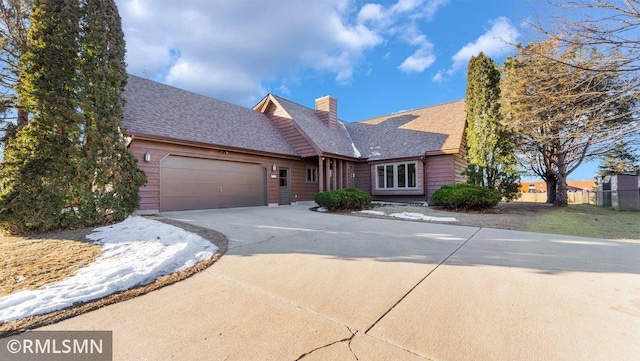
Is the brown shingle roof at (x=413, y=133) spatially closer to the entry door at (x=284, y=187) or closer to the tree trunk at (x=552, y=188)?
the entry door at (x=284, y=187)

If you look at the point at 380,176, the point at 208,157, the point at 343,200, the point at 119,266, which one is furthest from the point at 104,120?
the point at 380,176

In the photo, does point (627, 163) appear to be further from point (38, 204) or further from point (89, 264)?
point (38, 204)

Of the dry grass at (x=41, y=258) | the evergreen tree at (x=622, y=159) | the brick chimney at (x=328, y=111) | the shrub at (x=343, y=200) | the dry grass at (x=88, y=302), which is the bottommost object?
the dry grass at (x=88, y=302)

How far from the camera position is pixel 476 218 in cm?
862

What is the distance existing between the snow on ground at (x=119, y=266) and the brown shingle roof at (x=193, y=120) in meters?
4.76

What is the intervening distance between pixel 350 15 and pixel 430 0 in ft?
10.7

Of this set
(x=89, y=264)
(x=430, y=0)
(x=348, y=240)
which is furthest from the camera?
(x=430, y=0)

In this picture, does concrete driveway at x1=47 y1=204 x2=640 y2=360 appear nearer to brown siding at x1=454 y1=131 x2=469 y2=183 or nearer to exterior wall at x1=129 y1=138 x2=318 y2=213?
exterior wall at x1=129 y1=138 x2=318 y2=213

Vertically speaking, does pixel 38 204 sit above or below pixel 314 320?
above

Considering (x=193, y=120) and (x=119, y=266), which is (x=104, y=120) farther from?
(x=193, y=120)

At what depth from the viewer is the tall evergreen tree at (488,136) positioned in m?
11.9

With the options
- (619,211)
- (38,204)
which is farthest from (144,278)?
(619,211)
